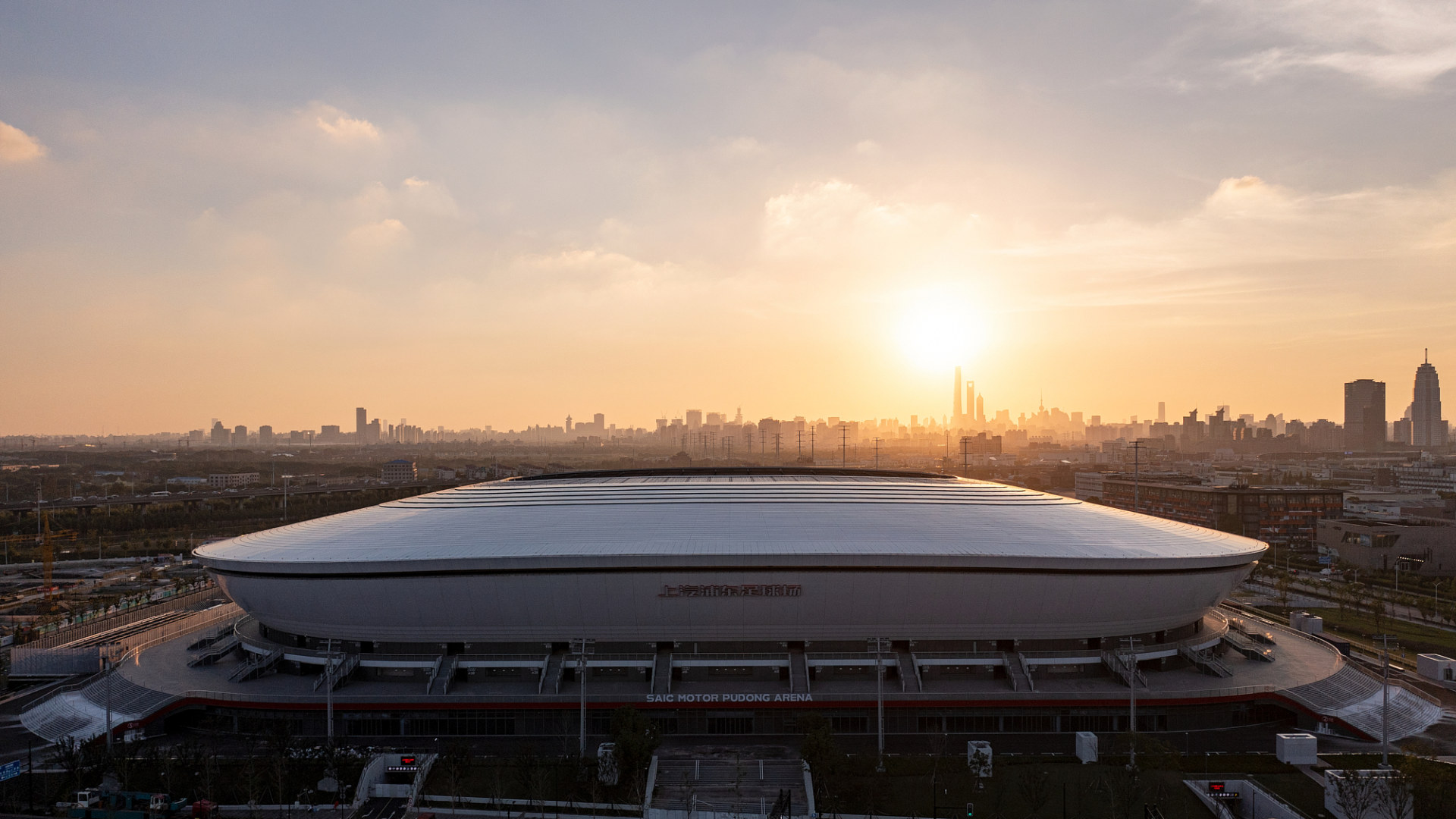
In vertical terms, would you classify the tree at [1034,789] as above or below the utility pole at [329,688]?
below

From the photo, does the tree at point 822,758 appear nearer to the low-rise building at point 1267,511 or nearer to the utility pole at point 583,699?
the utility pole at point 583,699

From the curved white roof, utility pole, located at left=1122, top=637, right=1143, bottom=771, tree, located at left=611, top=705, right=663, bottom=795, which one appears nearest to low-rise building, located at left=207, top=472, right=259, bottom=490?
the curved white roof

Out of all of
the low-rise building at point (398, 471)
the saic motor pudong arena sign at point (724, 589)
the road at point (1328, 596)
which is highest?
the saic motor pudong arena sign at point (724, 589)

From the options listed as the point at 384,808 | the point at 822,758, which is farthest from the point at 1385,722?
the point at 384,808

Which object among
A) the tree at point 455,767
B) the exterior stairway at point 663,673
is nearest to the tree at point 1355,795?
the exterior stairway at point 663,673

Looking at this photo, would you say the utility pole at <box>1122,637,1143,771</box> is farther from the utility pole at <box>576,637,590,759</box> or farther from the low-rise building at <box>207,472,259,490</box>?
the low-rise building at <box>207,472,259,490</box>

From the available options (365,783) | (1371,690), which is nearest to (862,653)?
(365,783)

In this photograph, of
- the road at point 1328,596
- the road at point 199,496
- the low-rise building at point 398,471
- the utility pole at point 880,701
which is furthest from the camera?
the low-rise building at point 398,471
